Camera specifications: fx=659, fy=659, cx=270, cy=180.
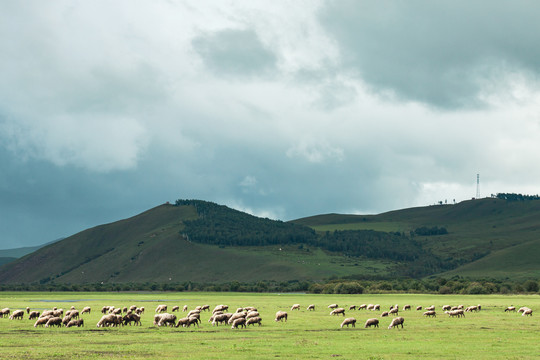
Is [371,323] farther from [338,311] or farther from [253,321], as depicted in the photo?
[338,311]

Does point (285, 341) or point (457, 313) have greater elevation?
point (457, 313)

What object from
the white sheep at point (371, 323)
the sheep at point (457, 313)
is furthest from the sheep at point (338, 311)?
the white sheep at point (371, 323)

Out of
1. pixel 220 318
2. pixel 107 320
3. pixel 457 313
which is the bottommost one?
pixel 457 313

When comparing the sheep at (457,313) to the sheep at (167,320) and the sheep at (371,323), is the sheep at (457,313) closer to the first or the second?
the sheep at (371,323)

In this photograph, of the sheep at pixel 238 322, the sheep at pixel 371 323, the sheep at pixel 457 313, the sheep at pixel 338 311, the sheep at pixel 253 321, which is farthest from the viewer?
the sheep at pixel 338 311

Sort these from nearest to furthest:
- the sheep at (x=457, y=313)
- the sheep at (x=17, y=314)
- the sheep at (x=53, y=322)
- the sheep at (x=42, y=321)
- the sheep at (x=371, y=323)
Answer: the sheep at (x=371, y=323) → the sheep at (x=53, y=322) → the sheep at (x=42, y=321) → the sheep at (x=17, y=314) → the sheep at (x=457, y=313)

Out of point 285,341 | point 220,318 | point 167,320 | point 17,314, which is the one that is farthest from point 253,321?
point 17,314

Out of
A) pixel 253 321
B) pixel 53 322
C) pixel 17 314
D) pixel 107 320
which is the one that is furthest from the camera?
pixel 17 314

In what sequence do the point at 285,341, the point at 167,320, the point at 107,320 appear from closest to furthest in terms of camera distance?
1. the point at 285,341
2. the point at 107,320
3. the point at 167,320

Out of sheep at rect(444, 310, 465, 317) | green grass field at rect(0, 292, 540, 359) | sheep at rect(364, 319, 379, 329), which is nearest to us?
green grass field at rect(0, 292, 540, 359)

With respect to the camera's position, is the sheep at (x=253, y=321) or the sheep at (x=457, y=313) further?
the sheep at (x=457, y=313)

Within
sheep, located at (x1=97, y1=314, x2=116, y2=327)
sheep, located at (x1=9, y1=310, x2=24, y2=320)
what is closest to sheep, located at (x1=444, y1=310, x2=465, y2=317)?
sheep, located at (x1=97, y1=314, x2=116, y2=327)

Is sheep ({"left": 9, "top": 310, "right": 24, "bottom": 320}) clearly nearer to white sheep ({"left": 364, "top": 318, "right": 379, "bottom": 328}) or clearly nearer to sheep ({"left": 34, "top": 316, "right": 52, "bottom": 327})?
sheep ({"left": 34, "top": 316, "right": 52, "bottom": 327})

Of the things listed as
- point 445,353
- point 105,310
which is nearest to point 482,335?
point 445,353
